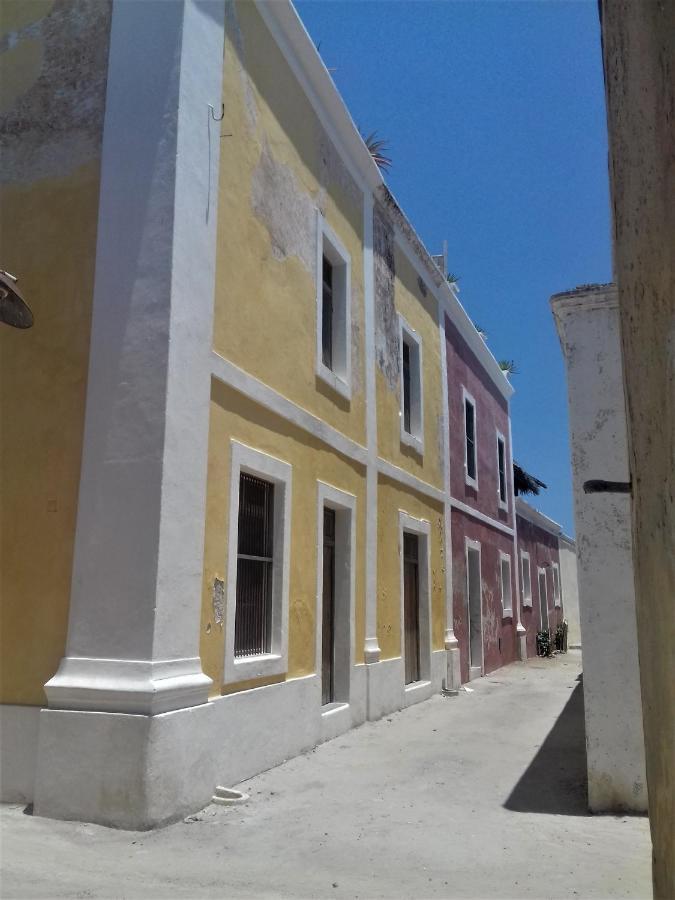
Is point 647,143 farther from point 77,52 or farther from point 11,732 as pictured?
point 77,52

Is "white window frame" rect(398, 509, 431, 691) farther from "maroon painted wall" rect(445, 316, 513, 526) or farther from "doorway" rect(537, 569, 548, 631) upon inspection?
"doorway" rect(537, 569, 548, 631)

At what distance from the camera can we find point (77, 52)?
6.23m

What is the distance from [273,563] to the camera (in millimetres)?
7113

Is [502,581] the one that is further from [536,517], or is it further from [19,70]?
[19,70]

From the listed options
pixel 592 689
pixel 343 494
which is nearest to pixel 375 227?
pixel 343 494

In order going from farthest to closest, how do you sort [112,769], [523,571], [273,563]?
[523,571] → [273,563] → [112,769]

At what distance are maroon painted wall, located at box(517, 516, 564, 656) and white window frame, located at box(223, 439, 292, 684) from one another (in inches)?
549

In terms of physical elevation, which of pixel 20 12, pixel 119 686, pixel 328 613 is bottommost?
pixel 119 686

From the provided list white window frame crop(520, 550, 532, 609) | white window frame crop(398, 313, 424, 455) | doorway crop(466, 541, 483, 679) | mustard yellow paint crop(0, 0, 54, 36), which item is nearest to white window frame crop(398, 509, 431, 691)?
white window frame crop(398, 313, 424, 455)

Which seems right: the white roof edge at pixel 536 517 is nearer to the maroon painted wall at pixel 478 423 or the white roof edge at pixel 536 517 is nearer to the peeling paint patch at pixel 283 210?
the maroon painted wall at pixel 478 423

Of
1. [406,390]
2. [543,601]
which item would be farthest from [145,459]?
[543,601]

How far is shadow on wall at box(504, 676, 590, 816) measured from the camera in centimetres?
545

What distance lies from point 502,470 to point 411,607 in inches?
309

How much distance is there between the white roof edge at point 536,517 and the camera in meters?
21.3
